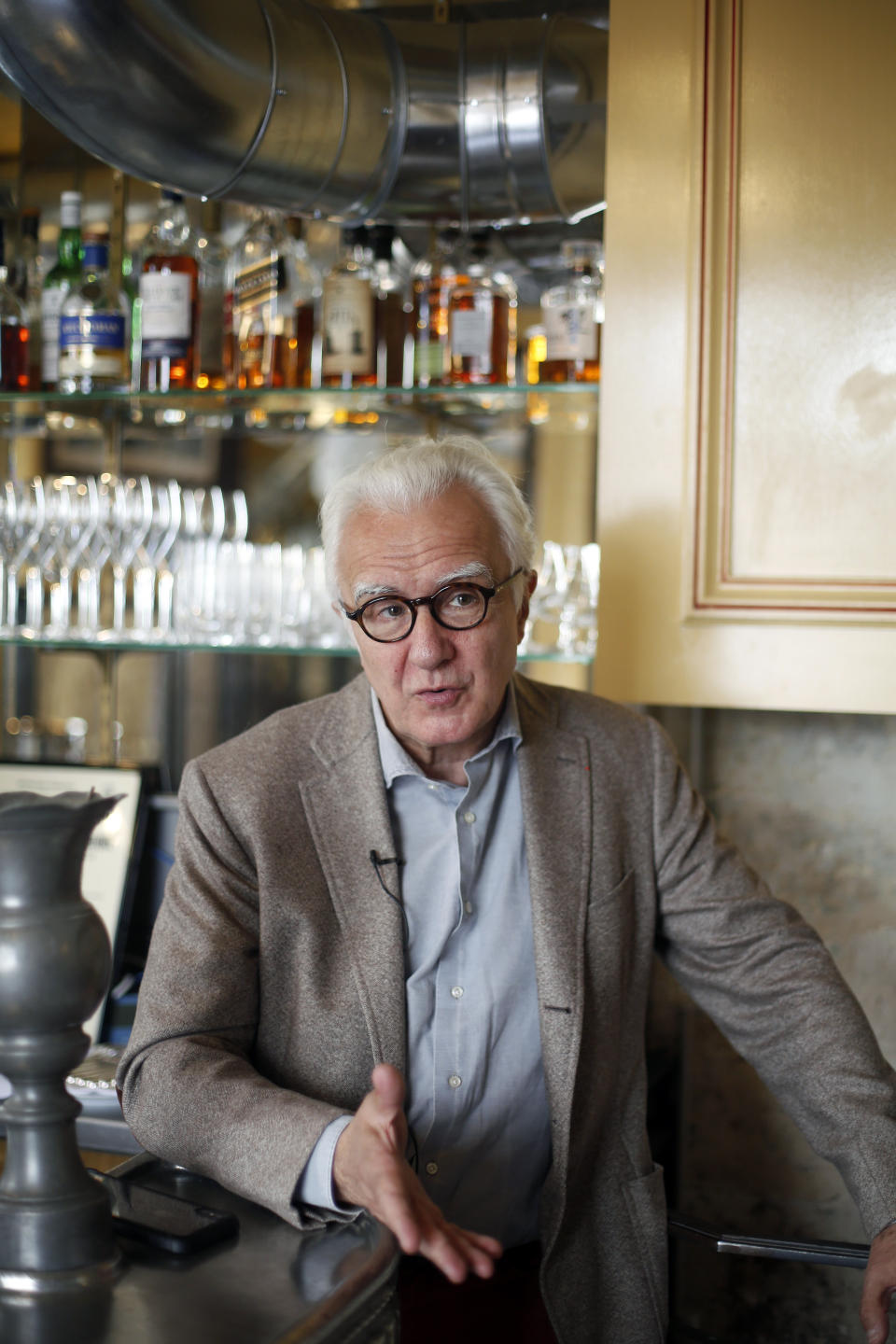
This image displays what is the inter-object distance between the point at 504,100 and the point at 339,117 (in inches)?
10.7

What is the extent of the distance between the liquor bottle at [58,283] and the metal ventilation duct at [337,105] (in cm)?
49

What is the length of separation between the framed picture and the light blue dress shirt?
2.58 ft

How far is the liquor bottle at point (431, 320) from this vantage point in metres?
2.15

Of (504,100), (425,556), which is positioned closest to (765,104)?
(504,100)

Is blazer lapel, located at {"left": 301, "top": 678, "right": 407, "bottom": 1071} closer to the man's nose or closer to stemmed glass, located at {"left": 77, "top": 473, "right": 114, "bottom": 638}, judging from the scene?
the man's nose

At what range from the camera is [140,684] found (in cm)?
262

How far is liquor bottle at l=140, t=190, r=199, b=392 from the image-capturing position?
223 cm

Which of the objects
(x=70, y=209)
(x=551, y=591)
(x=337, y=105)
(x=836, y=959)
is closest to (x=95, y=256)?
(x=70, y=209)

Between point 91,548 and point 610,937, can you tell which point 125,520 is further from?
point 610,937

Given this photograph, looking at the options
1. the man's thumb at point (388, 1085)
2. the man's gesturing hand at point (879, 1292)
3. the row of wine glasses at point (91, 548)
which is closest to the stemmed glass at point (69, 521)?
the row of wine glasses at point (91, 548)

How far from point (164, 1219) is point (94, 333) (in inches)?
65.2

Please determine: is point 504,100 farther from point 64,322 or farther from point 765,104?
point 64,322

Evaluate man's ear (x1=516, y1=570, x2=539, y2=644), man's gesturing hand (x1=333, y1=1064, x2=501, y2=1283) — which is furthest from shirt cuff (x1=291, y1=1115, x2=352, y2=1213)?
man's ear (x1=516, y1=570, x2=539, y2=644)

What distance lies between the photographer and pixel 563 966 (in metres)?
1.53
